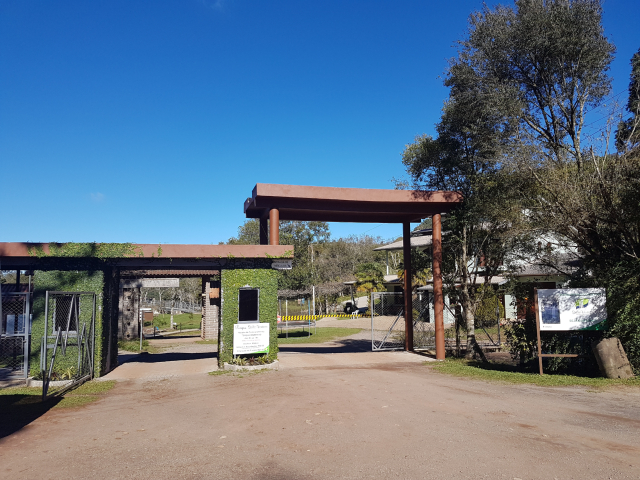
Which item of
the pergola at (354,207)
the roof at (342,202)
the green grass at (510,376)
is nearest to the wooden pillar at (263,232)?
the pergola at (354,207)

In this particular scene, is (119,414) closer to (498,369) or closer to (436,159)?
(498,369)

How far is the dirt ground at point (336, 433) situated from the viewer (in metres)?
5.41

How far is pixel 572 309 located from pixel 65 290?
1371 cm

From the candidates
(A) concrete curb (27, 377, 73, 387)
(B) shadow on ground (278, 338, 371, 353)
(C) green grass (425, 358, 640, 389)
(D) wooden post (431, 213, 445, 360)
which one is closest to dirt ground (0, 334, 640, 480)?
(C) green grass (425, 358, 640, 389)

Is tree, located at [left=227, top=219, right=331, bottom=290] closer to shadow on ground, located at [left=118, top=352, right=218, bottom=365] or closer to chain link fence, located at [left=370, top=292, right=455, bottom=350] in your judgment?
chain link fence, located at [left=370, top=292, right=455, bottom=350]

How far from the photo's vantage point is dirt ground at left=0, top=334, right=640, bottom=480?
5414mm

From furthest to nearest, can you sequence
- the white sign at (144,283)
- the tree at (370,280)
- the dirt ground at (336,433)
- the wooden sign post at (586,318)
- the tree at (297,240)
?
the tree at (370,280) → the tree at (297,240) → the white sign at (144,283) → the wooden sign post at (586,318) → the dirt ground at (336,433)

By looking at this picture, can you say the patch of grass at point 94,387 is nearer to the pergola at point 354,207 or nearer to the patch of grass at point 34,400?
the patch of grass at point 34,400

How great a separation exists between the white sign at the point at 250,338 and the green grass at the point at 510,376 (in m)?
5.21

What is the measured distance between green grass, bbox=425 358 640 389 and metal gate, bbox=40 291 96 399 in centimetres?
999

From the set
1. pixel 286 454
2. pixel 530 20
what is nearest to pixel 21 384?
pixel 286 454

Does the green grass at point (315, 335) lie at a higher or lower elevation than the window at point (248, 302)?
Result: lower

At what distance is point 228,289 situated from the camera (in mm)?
13672

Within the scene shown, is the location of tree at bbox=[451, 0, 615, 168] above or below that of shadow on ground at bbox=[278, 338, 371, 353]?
above
